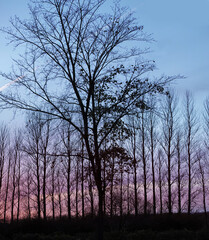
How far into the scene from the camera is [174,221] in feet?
58.6

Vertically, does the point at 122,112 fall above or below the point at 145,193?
above

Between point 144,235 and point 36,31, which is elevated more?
point 36,31

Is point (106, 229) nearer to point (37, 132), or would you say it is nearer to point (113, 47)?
point (113, 47)

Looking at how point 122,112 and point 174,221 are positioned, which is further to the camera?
point 174,221

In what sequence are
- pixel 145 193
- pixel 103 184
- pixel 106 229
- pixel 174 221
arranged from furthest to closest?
pixel 145 193 → pixel 174 221 → pixel 106 229 → pixel 103 184

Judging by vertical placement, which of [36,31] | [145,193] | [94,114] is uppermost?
[36,31]

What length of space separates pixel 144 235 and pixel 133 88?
7.59 m

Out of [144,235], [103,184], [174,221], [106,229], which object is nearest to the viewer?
[103,184]

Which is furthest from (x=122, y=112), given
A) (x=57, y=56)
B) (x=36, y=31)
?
(x=36, y=31)

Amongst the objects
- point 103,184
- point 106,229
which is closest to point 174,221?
point 106,229

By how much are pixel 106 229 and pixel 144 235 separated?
3.58 metres

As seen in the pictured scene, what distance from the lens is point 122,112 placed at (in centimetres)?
1182

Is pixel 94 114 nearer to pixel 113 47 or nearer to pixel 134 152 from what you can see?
pixel 113 47

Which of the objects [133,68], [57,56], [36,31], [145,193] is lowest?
[145,193]
